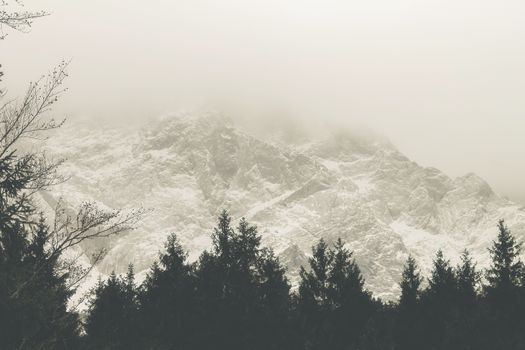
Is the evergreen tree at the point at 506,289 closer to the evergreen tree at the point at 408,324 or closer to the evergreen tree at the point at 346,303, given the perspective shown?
the evergreen tree at the point at 408,324

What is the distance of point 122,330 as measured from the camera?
3117 cm

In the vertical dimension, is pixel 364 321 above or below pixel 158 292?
below

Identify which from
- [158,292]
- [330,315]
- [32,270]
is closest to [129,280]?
[158,292]

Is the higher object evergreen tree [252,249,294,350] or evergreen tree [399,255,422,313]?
evergreen tree [399,255,422,313]

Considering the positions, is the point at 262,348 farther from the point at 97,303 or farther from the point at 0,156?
the point at 0,156

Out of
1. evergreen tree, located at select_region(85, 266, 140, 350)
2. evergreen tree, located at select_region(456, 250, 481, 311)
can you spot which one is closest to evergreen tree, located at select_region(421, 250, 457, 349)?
evergreen tree, located at select_region(456, 250, 481, 311)

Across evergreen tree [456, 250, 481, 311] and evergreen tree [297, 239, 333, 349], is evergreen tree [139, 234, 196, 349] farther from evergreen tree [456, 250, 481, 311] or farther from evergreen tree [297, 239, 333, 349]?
evergreen tree [456, 250, 481, 311]

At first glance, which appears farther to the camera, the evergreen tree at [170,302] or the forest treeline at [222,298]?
the evergreen tree at [170,302]

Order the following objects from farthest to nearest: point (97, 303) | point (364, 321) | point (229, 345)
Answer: point (97, 303)
point (364, 321)
point (229, 345)

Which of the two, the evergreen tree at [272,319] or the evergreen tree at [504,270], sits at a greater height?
the evergreen tree at [504,270]

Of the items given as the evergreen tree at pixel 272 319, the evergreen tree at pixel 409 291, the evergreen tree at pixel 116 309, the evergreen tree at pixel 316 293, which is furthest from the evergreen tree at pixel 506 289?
the evergreen tree at pixel 116 309

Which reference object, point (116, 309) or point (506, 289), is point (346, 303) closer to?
point (506, 289)

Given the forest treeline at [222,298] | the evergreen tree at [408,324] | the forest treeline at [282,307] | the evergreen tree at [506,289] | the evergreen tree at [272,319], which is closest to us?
the forest treeline at [222,298]

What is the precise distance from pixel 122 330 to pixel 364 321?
39.1 feet
